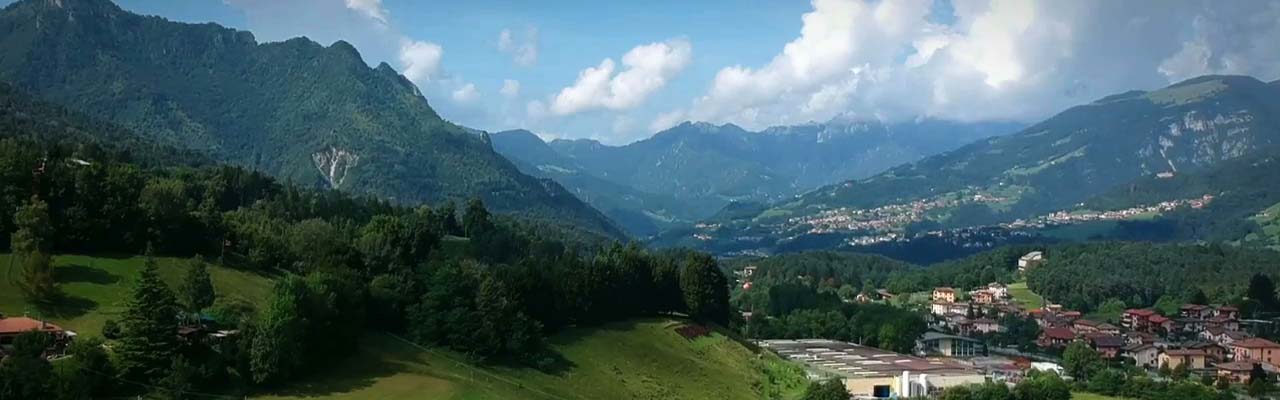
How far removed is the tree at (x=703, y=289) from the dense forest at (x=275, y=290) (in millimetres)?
91

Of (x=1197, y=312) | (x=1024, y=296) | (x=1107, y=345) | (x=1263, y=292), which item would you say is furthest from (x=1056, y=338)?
(x=1024, y=296)

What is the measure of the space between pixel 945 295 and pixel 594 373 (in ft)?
249

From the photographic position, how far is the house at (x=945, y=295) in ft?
367

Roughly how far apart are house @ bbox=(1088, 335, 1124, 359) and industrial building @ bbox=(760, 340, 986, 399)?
14.2 meters

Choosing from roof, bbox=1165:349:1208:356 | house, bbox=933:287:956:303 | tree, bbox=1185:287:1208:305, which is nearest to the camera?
roof, bbox=1165:349:1208:356

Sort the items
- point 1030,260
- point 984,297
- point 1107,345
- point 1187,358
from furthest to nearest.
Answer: point 1030,260 → point 984,297 → point 1107,345 → point 1187,358

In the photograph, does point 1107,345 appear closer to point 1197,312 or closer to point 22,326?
point 1197,312

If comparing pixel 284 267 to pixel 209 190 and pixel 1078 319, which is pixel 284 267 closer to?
pixel 209 190

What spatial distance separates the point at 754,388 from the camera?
167 feet

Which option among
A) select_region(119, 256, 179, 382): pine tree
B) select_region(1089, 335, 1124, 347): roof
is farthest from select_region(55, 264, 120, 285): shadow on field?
select_region(1089, 335, 1124, 347): roof

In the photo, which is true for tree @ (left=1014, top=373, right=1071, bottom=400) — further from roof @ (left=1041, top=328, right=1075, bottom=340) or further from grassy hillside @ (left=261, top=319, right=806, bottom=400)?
roof @ (left=1041, top=328, right=1075, bottom=340)

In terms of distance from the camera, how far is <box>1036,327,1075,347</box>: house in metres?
81.2

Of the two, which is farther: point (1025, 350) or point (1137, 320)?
point (1137, 320)

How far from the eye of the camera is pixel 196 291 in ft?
119
